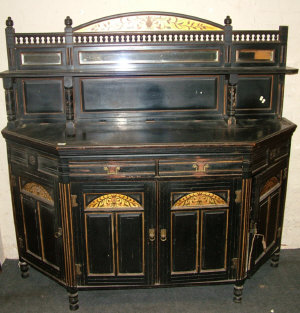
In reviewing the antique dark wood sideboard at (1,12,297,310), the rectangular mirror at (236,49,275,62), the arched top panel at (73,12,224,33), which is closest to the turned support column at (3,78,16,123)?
the antique dark wood sideboard at (1,12,297,310)

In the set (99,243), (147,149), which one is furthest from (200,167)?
(99,243)

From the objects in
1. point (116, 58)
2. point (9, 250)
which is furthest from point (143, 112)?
point (9, 250)

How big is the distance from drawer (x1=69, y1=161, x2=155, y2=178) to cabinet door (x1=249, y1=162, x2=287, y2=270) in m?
0.83

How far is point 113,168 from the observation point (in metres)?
2.85

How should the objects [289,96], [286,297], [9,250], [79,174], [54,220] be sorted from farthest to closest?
[9,250], [289,96], [286,297], [54,220], [79,174]

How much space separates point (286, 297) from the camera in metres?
3.26

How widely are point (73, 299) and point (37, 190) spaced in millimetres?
888

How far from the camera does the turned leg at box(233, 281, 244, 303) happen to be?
319 centimetres

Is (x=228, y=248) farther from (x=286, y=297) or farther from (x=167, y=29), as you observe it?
(x=167, y=29)

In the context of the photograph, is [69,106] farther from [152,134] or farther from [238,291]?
[238,291]

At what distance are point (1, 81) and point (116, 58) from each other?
3.28ft

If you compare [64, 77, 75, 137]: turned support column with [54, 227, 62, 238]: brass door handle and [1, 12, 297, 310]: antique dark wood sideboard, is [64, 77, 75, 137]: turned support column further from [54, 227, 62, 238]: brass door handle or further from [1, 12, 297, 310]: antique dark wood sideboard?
[54, 227, 62, 238]: brass door handle

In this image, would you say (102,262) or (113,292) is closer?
(102,262)

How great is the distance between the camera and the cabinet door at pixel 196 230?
9.66 feet
